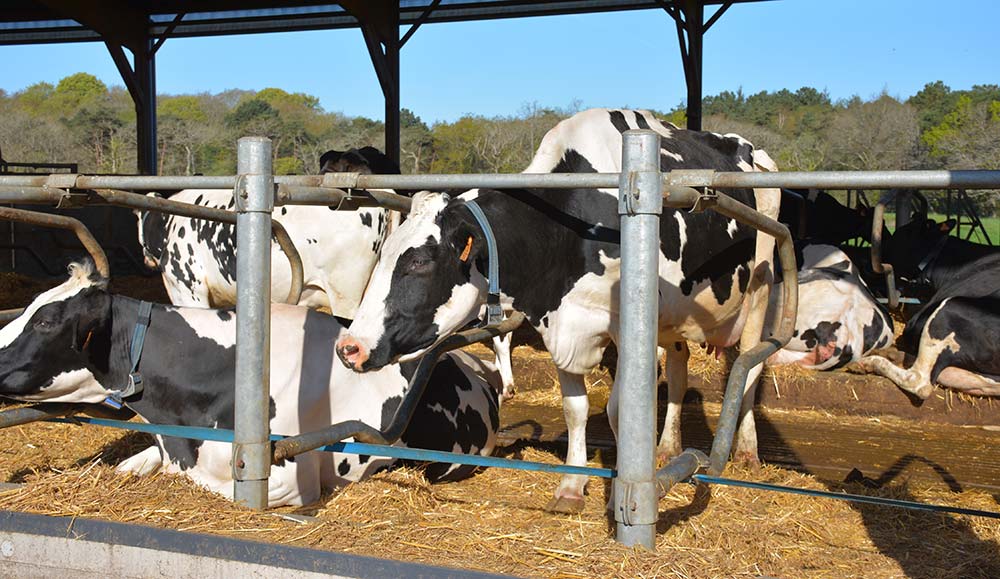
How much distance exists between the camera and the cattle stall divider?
8.27 ft

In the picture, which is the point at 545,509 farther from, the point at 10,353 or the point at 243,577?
the point at 10,353

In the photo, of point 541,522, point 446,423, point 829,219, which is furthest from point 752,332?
point 829,219

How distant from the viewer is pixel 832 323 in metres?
7.68

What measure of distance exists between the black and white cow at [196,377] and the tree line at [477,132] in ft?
126

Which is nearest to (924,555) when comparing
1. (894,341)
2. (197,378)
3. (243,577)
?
(243,577)

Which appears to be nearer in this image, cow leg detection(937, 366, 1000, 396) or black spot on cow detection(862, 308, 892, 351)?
cow leg detection(937, 366, 1000, 396)

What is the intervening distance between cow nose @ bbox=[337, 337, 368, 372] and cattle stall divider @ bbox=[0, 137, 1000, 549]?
32 cm

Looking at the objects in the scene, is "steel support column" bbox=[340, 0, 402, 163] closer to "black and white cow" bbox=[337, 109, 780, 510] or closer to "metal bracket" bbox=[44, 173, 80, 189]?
"black and white cow" bbox=[337, 109, 780, 510]

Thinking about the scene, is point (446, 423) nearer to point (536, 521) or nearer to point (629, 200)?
point (536, 521)

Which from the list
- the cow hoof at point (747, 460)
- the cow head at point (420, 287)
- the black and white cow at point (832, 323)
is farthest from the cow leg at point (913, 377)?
the cow head at point (420, 287)

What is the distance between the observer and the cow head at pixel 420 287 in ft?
11.4

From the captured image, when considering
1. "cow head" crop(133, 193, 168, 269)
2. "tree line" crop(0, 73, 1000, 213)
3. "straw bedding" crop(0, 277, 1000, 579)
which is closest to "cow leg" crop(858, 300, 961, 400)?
"straw bedding" crop(0, 277, 1000, 579)

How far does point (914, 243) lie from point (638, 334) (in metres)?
8.35

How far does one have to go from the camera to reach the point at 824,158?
50.5m
